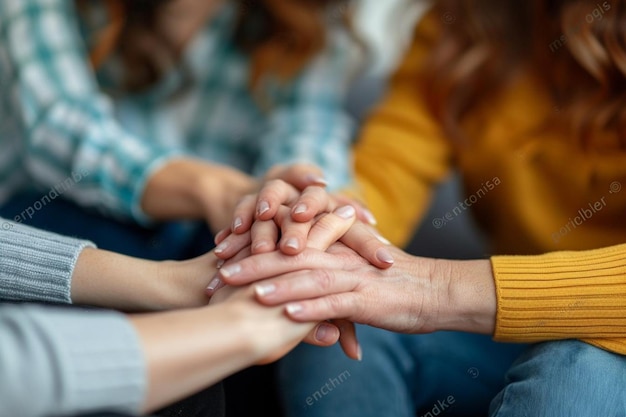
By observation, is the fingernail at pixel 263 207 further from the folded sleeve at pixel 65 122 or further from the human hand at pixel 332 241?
the folded sleeve at pixel 65 122

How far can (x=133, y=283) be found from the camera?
2.86ft

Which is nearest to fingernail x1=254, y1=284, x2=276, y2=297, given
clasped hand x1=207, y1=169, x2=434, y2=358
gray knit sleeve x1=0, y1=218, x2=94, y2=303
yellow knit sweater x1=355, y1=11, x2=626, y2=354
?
clasped hand x1=207, y1=169, x2=434, y2=358

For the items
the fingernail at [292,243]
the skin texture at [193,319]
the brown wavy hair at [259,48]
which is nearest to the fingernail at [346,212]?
the skin texture at [193,319]

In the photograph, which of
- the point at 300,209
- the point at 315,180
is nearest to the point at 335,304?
the point at 300,209

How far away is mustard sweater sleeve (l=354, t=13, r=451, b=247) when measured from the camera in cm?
121

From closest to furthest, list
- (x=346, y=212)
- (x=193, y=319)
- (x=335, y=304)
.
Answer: (x=193, y=319)
(x=335, y=304)
(x=346, y=212)

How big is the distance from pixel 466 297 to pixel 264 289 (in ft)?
0.77

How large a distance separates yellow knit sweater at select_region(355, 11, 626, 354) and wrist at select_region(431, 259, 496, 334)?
0.60 ft

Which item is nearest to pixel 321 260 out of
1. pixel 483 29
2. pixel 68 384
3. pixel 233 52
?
pixel 68 384

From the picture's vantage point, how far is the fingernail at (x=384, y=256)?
0.85 m

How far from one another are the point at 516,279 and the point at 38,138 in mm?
780

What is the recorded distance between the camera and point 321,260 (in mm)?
844

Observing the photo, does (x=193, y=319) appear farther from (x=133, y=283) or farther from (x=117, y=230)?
(x=117, y=230)

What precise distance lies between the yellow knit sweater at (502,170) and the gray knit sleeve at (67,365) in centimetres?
60
